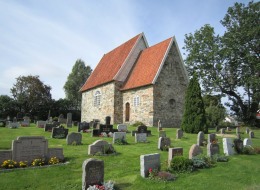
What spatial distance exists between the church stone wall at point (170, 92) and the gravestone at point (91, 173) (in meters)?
17.4

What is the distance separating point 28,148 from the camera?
7.88m

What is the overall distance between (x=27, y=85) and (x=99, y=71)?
1388 centimetres

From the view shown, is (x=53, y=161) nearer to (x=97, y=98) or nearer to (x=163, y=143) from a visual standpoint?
(x=163, y=143)

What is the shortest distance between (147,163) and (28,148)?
3752mm

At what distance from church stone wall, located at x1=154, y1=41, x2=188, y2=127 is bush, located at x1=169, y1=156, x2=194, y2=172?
1535 cm

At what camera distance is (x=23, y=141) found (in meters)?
7.82

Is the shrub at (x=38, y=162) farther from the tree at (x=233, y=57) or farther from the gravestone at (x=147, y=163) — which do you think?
the tree at (x=233, y=57)

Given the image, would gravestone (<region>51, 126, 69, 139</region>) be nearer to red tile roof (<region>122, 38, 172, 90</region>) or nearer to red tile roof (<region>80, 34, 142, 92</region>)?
red tile roof (<region>122, 38, 172, 90</region>)

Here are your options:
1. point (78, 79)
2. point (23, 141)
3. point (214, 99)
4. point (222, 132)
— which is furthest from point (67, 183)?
point (78, 79)

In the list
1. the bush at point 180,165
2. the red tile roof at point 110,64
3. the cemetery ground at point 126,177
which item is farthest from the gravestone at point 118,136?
the red tile roof at point 110,64

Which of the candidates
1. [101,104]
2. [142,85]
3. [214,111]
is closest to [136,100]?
[142,85]

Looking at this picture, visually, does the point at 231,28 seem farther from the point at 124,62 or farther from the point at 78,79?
the point at 78,79

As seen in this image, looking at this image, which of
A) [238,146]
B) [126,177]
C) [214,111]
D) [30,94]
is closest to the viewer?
[126,177]

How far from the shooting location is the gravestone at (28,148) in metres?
7.66
